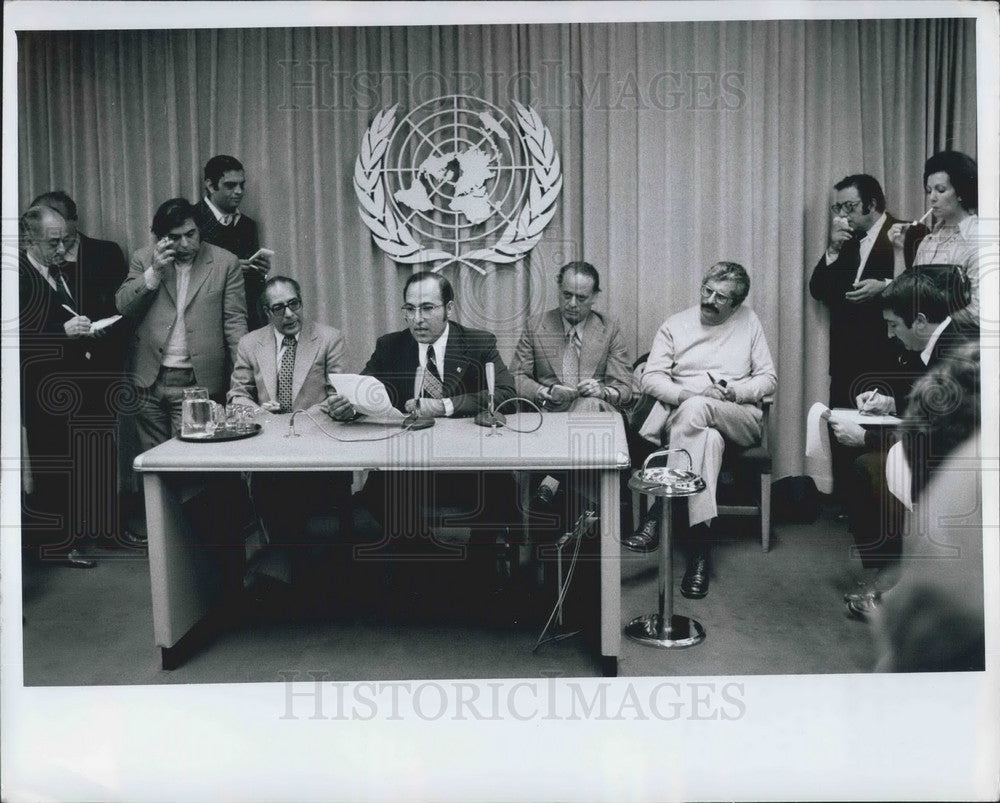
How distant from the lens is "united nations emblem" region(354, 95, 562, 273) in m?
3.43

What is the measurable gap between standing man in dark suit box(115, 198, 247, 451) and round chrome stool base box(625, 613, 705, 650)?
6.20ft

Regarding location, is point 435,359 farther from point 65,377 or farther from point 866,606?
point 866,606

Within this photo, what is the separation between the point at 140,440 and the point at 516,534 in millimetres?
1499

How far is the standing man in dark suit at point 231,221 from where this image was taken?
344cm

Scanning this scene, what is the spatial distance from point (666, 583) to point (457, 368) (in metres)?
1.16

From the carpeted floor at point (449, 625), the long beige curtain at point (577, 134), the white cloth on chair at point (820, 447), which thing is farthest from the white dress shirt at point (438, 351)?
the white cloth on chair at point (820, 447)

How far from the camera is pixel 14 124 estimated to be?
3.16 m

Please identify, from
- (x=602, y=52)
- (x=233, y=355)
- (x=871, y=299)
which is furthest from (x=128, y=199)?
(x=871, y=299)

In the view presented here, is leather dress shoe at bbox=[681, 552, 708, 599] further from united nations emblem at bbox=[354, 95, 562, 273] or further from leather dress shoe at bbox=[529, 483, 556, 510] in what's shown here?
united nations emblem at bbox=[354, 95, 562, 273]

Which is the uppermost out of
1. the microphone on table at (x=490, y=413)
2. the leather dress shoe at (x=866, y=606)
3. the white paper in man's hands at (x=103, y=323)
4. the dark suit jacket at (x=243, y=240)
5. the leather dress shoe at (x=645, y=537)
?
the dark suit jacket at (x=243, y=240)

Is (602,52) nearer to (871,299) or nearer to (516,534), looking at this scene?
(871,299)

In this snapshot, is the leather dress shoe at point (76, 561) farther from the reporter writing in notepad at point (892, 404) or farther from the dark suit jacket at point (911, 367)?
the dark suit jacket at point (911, 367)

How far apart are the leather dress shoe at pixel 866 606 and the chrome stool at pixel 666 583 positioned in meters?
0.58

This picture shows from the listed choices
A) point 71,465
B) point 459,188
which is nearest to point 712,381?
point 459,188
